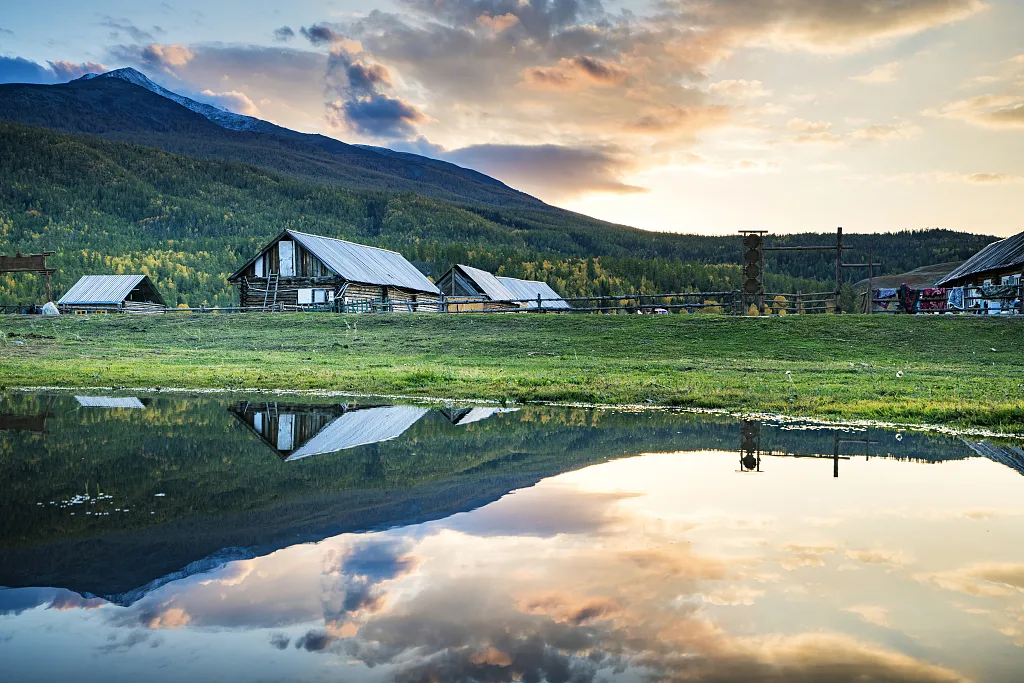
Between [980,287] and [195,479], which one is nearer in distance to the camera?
[195,479]

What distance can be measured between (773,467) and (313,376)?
16247 mm

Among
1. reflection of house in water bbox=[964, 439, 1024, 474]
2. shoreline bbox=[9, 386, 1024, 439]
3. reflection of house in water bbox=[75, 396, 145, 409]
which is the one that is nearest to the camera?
reflection of house in water bbox=[964, 439, 1024, 474]

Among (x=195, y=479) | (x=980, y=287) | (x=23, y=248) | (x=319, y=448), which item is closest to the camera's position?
(x=195, y=479)

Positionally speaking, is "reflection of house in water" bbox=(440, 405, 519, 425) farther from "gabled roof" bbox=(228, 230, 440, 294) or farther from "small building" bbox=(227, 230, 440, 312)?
"gabled roof" bbox=(228, 230, 440, 294)

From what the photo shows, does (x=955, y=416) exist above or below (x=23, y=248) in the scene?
below

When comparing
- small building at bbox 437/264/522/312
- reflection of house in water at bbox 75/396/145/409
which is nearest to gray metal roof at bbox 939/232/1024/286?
small building at bbox 437/264/522/312

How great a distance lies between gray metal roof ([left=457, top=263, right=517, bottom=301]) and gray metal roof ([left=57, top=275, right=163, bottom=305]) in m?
31.8

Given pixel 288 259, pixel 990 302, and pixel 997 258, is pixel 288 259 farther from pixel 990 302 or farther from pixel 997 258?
pixel 997 258

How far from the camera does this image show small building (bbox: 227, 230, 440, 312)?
2346 inches

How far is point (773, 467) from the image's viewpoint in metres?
10.3

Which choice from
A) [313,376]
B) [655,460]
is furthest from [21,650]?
[313,376]

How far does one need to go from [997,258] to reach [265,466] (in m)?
50.9

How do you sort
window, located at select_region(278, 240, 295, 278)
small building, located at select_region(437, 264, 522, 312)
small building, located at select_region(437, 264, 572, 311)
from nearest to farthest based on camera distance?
window, located at select_region(278, 240, 295, 278) < small building, located at select_region(437, 264, 572, 311) < small building, located at select_region(437, 264, 522, 312)

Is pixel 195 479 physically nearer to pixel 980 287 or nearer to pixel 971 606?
pixel 971 606
